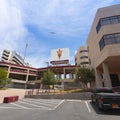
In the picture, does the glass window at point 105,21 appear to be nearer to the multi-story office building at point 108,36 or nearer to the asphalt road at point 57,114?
the multi-story office building at point 108,36

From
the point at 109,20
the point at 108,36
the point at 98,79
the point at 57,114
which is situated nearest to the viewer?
the point at 57,114

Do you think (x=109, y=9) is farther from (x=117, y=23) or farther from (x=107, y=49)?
(x=107, y=49)

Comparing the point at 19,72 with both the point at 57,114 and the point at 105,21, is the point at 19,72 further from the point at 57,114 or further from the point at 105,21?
the point at 57,114

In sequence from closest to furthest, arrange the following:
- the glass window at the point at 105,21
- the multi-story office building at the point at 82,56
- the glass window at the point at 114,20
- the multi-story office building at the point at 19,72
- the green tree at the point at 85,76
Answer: the glass window at the point at 114,20 → the glass window at the point at 105,21 → the green tree at the point at 85,76 → the multi-story office building at the point at 19,72 → the multi-story office building at the point at 82,56

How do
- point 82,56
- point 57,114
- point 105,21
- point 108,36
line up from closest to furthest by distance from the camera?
point 57,114 < point 108,36 < point 105,21 < point 82,56

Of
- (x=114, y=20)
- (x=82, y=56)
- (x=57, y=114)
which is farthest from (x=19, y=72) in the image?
(x=57, y=114)

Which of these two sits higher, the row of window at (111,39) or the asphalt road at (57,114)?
the row of window at (111,39)

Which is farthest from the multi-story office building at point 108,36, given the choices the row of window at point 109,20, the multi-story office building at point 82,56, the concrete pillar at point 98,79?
the multi-story office building at point 82,56

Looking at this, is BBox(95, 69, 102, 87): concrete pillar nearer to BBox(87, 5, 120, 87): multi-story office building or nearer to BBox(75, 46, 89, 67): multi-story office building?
BBox(87, 5, 120, 87): multi-story office building

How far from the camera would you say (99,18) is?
28.1 metres

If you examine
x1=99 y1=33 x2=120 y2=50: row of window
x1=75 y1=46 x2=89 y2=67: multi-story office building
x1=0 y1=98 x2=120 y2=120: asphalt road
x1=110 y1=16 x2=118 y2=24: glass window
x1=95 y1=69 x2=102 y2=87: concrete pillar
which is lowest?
x1=0 y1=98 x2=120 y2=120: asphalt road

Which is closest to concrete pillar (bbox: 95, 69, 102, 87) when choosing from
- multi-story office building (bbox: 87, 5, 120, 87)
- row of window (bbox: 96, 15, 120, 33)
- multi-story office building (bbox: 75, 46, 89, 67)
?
multi-story office building (bbox: 87, 5, 120, 87)

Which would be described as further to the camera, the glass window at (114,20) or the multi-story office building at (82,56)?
the multi-story office building at (82,56)

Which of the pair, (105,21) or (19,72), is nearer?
(105,21)
